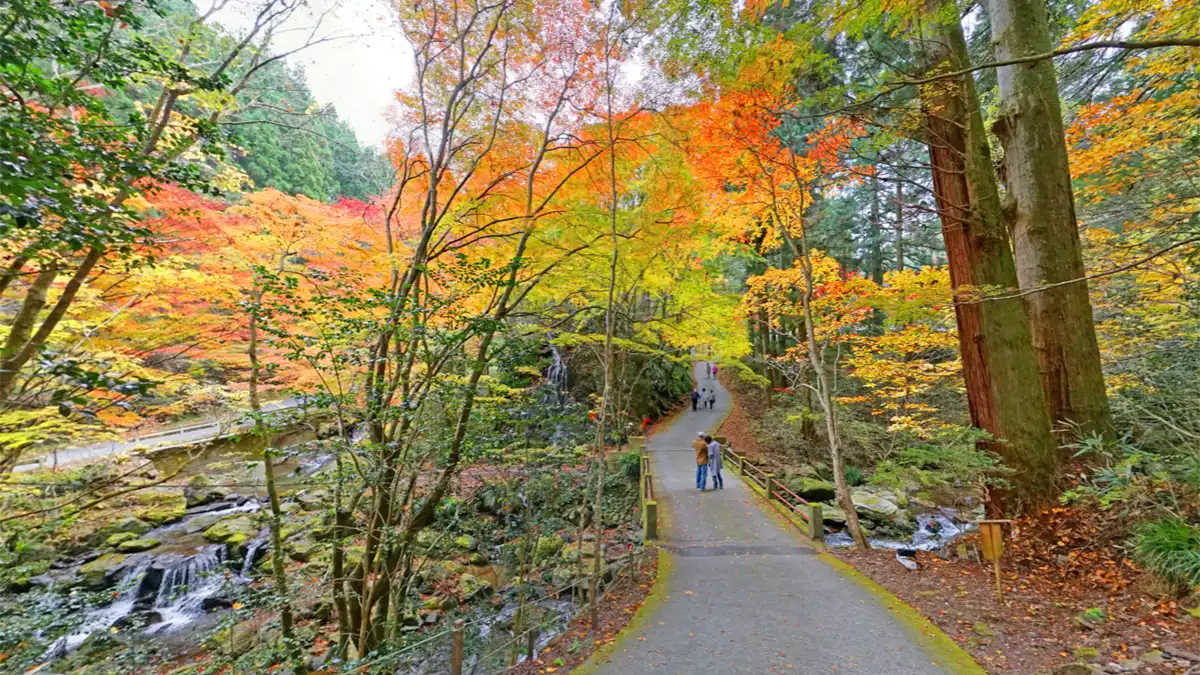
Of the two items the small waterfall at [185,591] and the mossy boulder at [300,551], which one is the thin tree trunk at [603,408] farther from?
the small waterfall at [185,591]

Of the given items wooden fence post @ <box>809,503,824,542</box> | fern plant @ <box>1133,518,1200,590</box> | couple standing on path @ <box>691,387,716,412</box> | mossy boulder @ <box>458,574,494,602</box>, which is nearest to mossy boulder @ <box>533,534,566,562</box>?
mossy boulder @ <box>458,574,494,602</box>

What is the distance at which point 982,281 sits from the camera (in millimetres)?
6340

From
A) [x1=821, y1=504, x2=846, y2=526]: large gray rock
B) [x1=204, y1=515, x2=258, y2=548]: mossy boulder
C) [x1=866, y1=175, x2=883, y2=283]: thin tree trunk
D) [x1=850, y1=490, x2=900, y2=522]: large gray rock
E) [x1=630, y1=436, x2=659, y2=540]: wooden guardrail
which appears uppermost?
[x1=866, y1=175, x2=883, y2=283]: thin tree trunk

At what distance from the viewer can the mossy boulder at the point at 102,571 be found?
945cm

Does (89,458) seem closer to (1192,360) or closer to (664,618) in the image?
(664,618)

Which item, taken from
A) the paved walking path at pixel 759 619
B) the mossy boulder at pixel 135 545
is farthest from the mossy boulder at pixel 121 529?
the paved walking path at pixel 759 619

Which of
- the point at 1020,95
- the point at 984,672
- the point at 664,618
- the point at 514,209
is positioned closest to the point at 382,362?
the point at 514,209

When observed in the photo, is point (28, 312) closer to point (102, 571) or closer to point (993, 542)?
point (102, 571)

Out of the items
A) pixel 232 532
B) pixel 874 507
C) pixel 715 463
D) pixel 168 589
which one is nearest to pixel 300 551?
pixel 168 589

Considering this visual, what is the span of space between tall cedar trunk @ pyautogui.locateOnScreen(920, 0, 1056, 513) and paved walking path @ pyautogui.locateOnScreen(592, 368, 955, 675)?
9.51 ft

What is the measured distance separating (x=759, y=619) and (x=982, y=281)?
5525 millimetres

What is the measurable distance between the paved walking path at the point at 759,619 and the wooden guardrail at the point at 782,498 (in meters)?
0.42

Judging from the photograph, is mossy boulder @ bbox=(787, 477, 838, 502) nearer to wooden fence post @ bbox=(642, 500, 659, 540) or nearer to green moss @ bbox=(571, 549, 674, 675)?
wooden fence post @ bbox=(642, 500, 659, 540)

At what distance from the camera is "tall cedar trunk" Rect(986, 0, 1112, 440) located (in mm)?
5988
